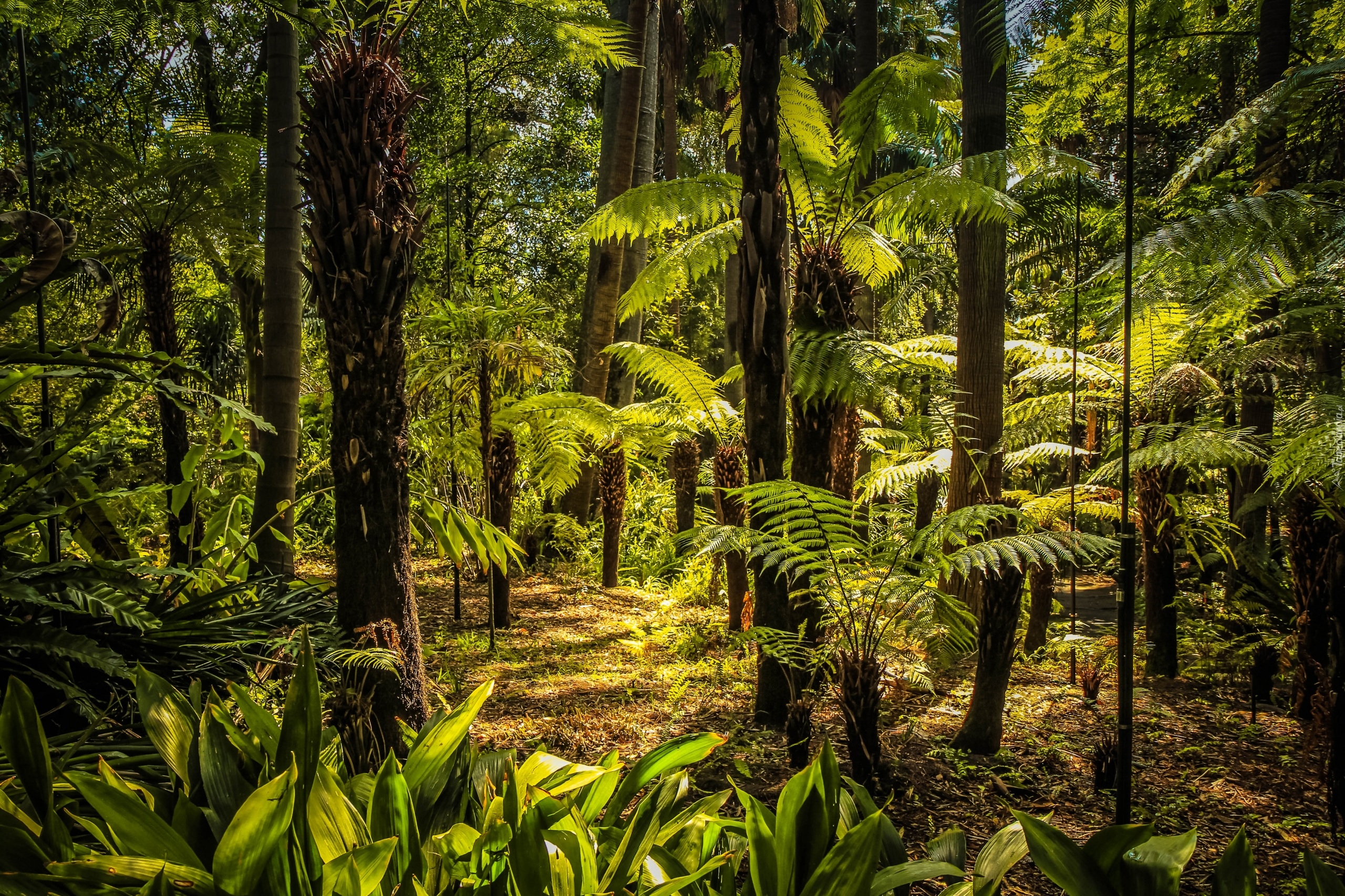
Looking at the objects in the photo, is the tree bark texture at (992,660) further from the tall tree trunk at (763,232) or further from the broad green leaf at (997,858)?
the broad green leaf at (997,858)

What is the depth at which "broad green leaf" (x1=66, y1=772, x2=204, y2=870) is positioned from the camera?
1220 mm

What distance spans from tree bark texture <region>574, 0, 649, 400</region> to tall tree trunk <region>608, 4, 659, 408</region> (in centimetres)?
18

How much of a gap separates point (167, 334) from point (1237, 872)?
15.6 ft

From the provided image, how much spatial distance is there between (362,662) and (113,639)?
0.66 m

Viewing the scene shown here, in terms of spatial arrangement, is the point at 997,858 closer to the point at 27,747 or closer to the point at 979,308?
the point at 27,747

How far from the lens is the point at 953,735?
3.15 meters

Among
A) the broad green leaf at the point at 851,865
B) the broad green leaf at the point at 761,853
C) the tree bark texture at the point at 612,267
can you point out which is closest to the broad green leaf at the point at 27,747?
the broad green leaf at the point at 761,853

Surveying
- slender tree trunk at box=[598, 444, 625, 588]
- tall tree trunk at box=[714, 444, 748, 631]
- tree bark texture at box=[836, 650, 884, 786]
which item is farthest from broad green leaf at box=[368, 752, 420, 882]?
slender tree trunk at box=[598, 444, 625, 588]

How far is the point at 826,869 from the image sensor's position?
1.30 m

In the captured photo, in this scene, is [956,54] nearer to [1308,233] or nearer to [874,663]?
[1308,233]

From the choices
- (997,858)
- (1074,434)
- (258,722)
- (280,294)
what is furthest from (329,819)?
(1074,434)

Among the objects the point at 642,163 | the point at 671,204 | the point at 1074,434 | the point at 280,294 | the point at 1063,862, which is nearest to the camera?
the point at 1063,862

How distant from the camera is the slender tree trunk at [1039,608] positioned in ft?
14.5

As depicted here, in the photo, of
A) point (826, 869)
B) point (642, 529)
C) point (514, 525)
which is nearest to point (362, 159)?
point (826, 869)
